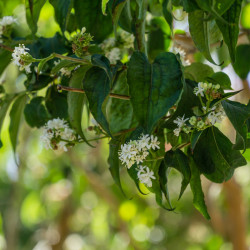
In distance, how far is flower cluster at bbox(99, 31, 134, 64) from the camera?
2.14ft

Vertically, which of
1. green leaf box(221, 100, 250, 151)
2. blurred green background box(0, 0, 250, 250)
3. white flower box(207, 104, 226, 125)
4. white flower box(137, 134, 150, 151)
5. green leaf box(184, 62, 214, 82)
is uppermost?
green leaf box(221, 100, 250, 151)

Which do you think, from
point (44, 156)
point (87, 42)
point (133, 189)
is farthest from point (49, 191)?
point (87, 42)

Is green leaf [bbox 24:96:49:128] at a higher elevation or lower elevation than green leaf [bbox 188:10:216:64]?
lower

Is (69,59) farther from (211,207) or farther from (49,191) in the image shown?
(49,191)

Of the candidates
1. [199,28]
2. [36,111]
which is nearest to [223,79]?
[199,28]

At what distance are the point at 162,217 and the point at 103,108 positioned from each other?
292 cm

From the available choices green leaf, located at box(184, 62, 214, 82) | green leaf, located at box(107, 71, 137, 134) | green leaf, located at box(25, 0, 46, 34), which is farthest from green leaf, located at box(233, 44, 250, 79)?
green leaf, located at box(25, 0, 46, 34)

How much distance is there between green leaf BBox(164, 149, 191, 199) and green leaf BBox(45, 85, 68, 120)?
0.66 feet

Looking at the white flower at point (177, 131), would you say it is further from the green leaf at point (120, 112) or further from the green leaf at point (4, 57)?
the green leaf at point (4, 57)

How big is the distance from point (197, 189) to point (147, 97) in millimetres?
139

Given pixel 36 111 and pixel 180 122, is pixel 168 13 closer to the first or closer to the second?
pixel 180 122

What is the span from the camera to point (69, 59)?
1.63 feet

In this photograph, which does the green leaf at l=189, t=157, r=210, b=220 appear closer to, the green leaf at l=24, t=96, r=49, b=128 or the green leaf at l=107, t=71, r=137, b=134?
the green leaf at l=107, t=71, r=137, b=134

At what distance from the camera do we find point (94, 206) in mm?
3162
